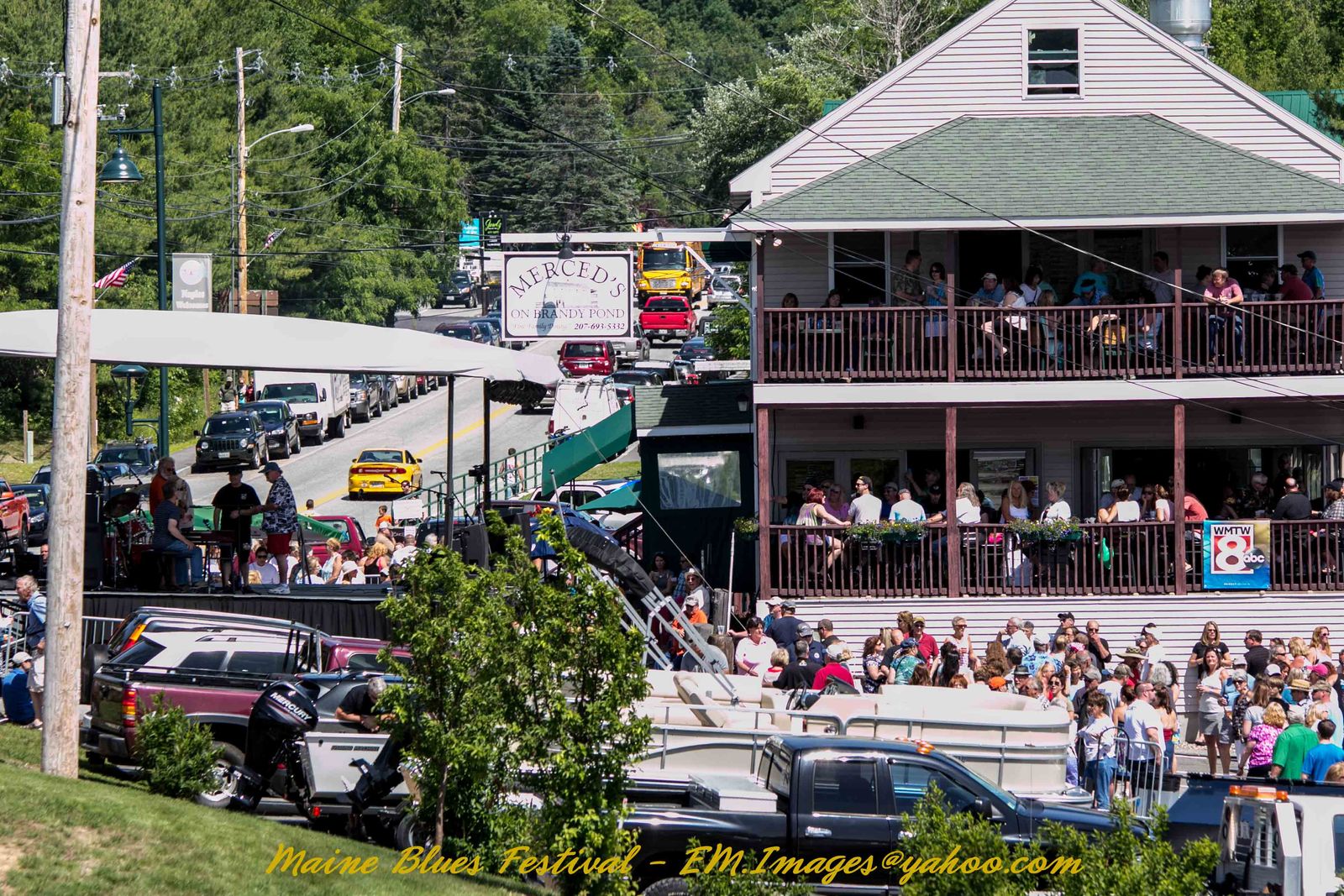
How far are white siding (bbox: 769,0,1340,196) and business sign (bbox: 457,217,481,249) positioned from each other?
41.0m

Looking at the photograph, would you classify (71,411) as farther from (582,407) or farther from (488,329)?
(488,329)

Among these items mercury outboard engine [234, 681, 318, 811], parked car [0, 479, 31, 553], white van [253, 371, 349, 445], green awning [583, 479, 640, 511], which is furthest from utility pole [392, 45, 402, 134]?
mercury outboard engine [234, 681, 318, 811]

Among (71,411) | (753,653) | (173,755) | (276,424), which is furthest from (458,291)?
(173,755)

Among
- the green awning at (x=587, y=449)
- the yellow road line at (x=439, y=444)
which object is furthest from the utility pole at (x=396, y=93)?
the green awning at (x=587, y=449)

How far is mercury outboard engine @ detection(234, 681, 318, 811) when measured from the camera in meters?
14.4

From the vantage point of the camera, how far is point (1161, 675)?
1977cm

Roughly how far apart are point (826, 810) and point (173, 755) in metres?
4.72

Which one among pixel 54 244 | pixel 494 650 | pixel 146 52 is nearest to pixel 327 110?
pixel 146 52

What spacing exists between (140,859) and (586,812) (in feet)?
8.48

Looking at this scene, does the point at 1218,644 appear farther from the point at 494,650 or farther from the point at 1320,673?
the point at 494,650

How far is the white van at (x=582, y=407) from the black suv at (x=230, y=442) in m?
7.95

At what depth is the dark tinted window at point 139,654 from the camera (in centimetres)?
1552

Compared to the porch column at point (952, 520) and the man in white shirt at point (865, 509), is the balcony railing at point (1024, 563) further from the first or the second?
the man in white shirt at point (865, 509)

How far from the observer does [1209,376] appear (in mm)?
23797
